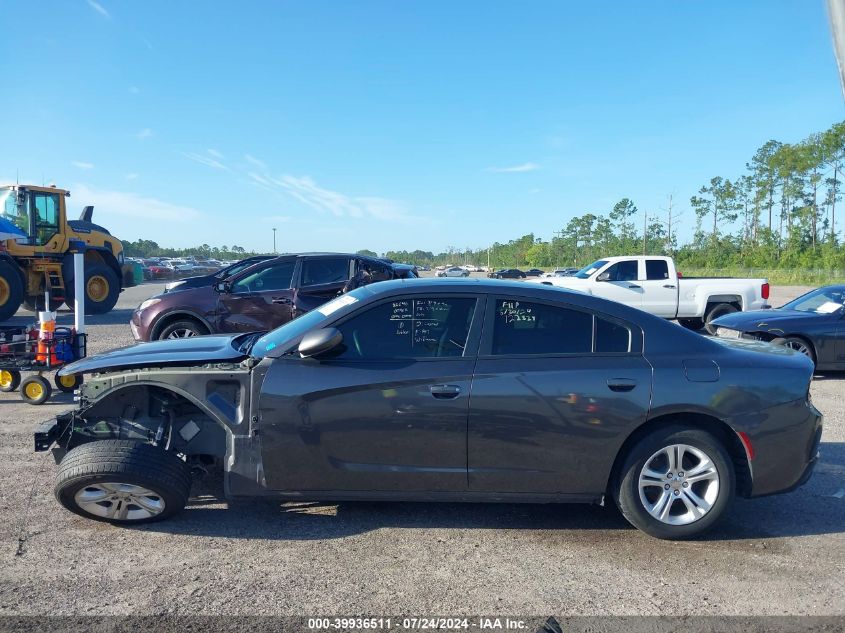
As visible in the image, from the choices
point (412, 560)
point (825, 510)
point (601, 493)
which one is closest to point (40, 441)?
point (412, 560)

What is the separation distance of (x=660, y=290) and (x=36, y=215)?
1550 centimetres

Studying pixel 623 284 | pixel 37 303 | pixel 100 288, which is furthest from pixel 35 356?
pixel 623 284

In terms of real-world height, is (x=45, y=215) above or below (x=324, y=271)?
above

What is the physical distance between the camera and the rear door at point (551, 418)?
3746mm

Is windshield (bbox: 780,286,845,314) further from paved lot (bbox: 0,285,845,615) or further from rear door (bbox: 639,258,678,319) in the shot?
paved lot (bbox: 0,285,845,615)

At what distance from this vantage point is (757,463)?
12.6ft

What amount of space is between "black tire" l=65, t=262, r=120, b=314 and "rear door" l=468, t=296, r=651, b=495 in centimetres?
1632

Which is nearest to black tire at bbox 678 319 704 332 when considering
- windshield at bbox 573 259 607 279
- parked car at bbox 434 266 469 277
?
windshield at bbox 573 259 607 279

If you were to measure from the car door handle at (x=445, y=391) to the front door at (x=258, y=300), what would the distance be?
5919 mm

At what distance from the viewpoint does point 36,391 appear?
6852 millimetres

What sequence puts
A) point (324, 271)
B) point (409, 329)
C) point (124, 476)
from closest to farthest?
1. point (124, 476)
2. point (409, 329)
3. point (324, 271)

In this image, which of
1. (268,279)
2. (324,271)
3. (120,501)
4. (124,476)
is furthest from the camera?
(324,271)

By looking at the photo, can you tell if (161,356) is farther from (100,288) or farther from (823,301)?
(100,288)

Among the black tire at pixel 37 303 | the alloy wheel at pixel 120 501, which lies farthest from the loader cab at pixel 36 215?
the alloy wheel at pixel 120 501
